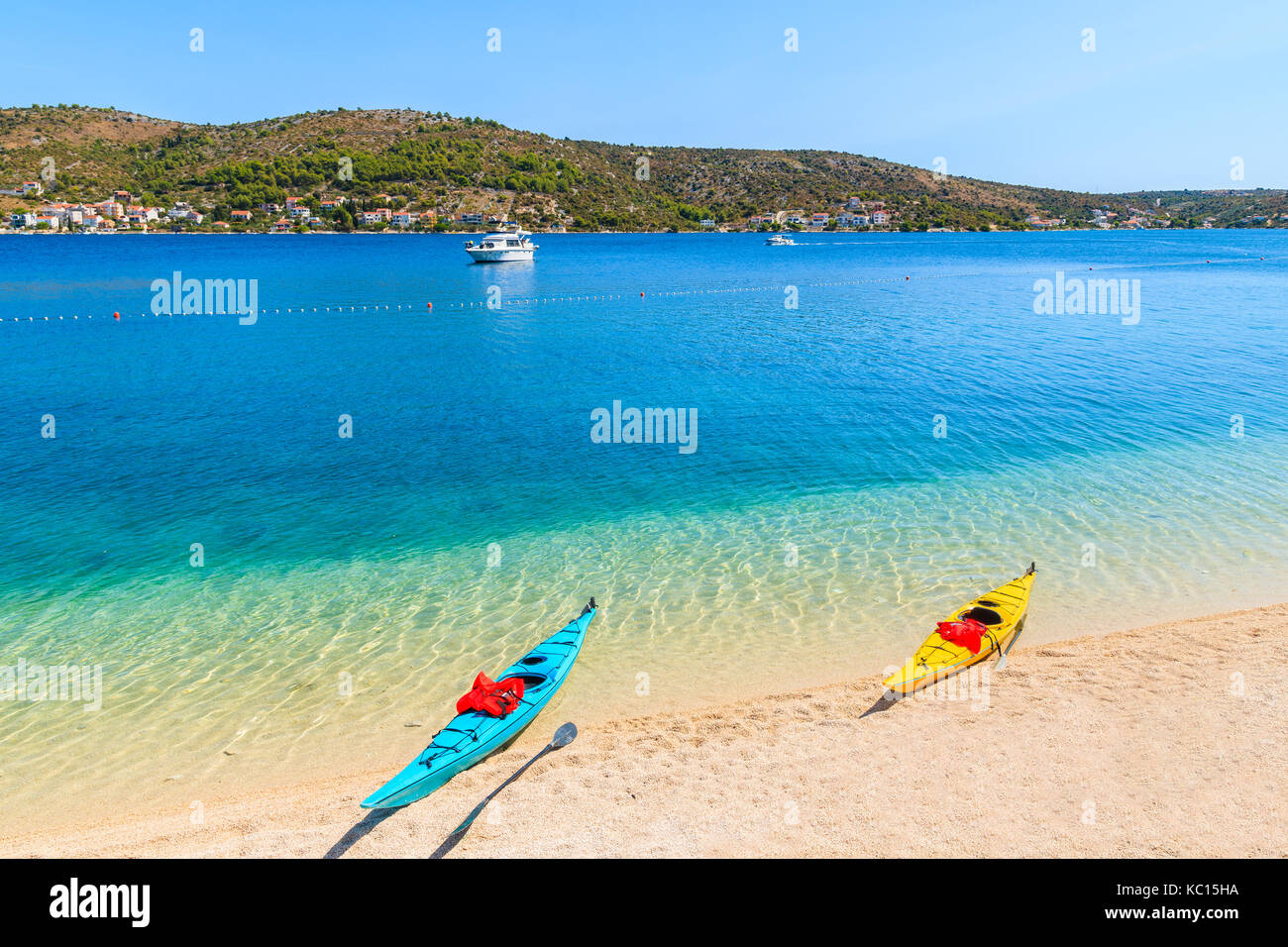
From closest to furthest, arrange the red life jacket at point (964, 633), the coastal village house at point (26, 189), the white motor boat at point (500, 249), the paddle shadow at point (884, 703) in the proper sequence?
the paddle shadow at point (884, 703) → the red life jacket at point (964, 633) → the white motor boat at point (500, 249) → the coastal village house at point (26, 189)

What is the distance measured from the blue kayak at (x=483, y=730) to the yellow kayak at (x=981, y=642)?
19.4ft

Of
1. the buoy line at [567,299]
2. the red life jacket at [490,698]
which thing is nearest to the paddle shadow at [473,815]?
the red life jacket at [490,698]

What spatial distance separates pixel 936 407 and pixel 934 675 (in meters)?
21.6

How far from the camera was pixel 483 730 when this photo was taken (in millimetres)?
11219

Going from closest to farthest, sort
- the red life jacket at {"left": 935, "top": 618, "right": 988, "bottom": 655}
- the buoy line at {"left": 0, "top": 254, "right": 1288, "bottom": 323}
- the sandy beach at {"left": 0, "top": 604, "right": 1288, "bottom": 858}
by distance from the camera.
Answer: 1. the sandy beach at {"left": 0, "top": 604, "right": 1288, "bottom": 858}
2. the red life jacket at {"left": 935, "top": 618, "right": 988, "bottom": 655}
3. the buoy line at {"left": 0, "top": 254, "right": 1288, "bottom": 323}

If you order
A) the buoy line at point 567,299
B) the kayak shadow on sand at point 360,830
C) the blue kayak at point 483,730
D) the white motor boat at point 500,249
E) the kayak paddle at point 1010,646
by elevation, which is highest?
the white motor boat at point 500,249

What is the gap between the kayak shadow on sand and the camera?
9.02 m

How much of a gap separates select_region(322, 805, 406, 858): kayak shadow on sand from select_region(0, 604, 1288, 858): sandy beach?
3 centimetres

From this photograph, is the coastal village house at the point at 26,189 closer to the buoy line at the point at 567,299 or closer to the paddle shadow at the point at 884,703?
the buoy line at the point at 567,299

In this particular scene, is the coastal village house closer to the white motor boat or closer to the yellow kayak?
the white motor boat

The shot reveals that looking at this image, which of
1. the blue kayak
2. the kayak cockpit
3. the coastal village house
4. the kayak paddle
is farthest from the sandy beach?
the coastal village house

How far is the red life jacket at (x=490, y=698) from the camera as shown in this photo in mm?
11484

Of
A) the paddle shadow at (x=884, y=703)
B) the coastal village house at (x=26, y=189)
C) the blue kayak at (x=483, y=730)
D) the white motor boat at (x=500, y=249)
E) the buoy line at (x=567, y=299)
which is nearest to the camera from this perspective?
the blue kayak at (x=483, y=730)

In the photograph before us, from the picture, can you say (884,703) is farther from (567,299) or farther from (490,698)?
(567,299)
